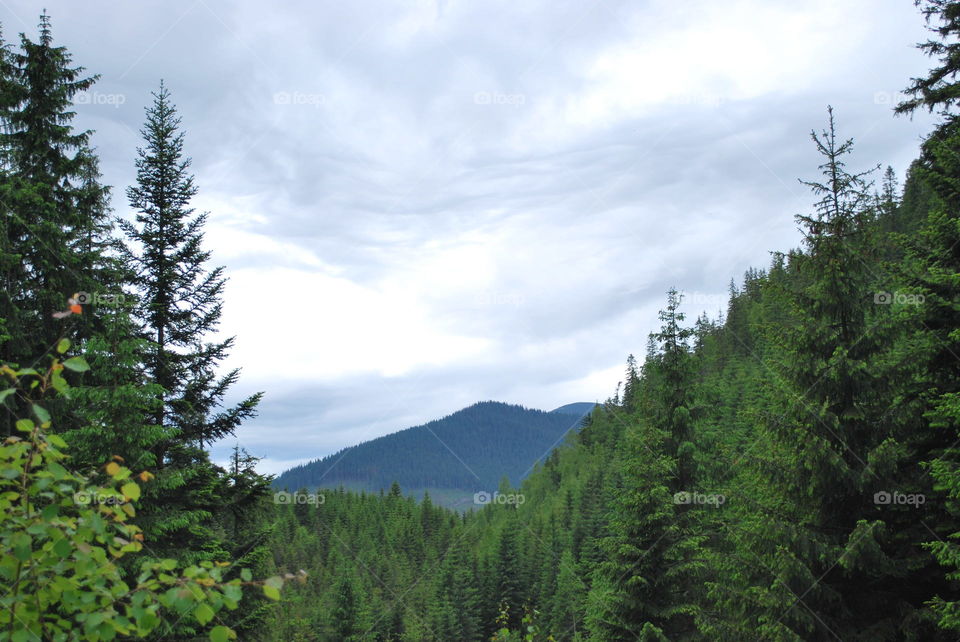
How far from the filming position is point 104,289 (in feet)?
47.8

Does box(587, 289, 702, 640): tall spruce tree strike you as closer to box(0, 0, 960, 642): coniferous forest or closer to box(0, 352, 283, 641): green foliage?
box(0, 0, 960, 642): coniferous forest

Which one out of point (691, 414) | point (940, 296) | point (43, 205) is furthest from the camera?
point (691, 414)

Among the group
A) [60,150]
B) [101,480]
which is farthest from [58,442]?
[60,150]

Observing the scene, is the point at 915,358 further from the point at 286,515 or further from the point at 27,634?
the point at 286,515

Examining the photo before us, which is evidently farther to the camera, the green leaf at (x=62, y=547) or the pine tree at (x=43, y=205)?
the pine tree at (x=43, y=205)

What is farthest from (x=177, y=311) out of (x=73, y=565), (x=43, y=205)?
(x=73, y=565)

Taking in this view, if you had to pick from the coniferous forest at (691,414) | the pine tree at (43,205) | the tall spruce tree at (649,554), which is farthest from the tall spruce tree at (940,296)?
the pine tree at (43,205)

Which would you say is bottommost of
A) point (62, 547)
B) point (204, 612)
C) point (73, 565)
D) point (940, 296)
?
point (204, 612)

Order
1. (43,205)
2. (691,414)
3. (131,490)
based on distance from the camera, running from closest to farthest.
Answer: (131,490)
(43,205)
(691,414)

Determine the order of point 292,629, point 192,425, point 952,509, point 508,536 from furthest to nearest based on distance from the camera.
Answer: point 508,536 → point 292,629 → point 192,425 → point 952,509

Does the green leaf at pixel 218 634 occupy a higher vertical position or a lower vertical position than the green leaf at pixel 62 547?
lower

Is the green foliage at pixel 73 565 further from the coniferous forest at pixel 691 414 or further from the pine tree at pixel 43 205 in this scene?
the pine tree at pixel 43 205

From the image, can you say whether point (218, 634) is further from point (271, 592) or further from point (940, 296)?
point (940, 296)

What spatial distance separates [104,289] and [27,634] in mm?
13941
